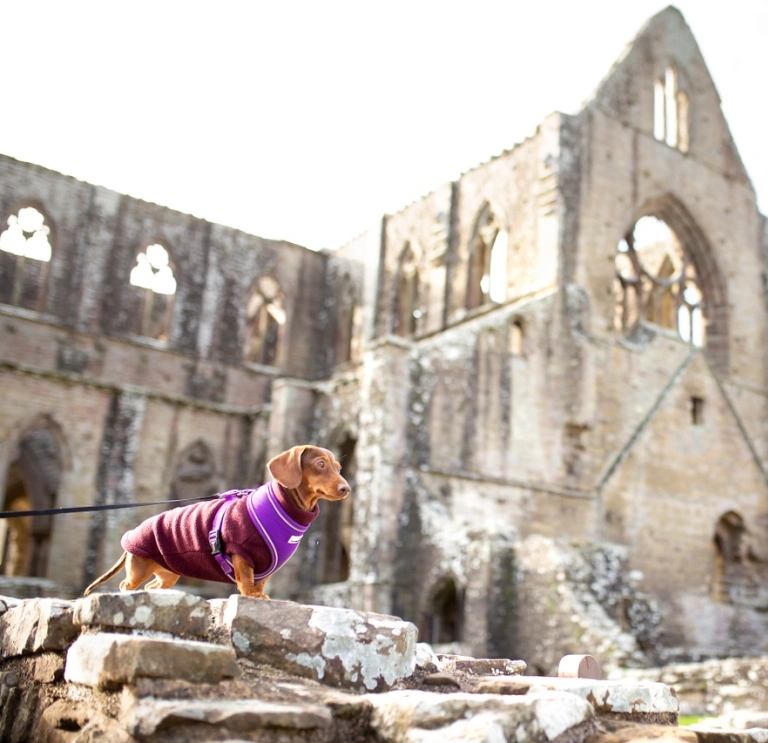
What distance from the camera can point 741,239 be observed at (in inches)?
899

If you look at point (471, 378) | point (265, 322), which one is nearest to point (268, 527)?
point (471, 378)

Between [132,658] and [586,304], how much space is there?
54.6 ft

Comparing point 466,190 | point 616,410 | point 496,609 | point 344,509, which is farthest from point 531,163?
point 496,609

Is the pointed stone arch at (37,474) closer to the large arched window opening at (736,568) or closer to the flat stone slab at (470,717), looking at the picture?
the large arched window opening at (736,568)

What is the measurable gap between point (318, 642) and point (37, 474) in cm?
1895

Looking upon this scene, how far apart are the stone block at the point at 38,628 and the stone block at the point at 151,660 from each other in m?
0.42

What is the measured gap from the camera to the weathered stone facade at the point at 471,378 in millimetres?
16078

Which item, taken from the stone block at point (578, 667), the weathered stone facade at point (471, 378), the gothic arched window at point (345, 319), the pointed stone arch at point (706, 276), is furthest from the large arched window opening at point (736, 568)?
the stone block at point (578, 667)

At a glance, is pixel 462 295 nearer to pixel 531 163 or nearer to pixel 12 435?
pixel 531 163

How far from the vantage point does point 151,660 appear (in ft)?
10.6

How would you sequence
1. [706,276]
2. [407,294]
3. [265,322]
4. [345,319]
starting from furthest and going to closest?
[265,322], [345,319], [407,294], [706,276]

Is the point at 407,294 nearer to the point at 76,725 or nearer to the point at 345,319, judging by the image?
the point at 345,319

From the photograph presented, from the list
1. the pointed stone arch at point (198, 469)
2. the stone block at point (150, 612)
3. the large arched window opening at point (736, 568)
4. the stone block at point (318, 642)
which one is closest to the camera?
the stone block at point (150, 612)

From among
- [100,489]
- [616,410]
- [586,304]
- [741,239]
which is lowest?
[100,489]
